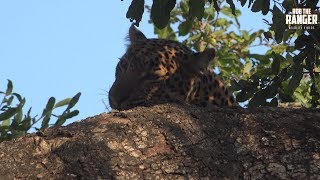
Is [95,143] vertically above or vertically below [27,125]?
above

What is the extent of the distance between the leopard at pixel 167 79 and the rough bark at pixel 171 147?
2.08 meters

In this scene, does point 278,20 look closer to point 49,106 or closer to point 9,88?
point 49,106

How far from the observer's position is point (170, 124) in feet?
13.2

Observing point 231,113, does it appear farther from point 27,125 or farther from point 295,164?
point 27,125

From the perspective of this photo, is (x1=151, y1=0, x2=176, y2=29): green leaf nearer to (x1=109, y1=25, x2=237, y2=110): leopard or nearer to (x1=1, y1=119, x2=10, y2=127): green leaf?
(x1=109, y1=25, x2=237, y2=110): leopard

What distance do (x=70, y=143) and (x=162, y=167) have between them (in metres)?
0.51

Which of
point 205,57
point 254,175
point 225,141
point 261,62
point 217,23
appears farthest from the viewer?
point 217,23

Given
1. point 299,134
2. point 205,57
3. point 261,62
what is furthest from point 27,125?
point 299,134

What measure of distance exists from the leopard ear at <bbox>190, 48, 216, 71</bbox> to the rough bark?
2255 mm

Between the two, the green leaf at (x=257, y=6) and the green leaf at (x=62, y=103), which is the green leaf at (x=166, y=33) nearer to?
the green leaf at (x=62, y=103)

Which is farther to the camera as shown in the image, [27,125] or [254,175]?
[27,125]

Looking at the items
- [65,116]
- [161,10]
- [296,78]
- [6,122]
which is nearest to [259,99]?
[296,78]

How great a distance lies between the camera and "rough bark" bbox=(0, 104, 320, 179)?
143 inches

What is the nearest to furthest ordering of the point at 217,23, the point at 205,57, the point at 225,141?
the point at 225,141, the point at 205,57, the point at 217,23
